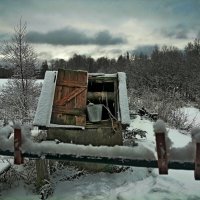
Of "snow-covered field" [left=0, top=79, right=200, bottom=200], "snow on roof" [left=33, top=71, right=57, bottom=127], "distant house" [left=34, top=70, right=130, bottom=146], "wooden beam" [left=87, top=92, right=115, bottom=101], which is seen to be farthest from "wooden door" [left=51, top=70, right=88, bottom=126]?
"snow-covered field" [left=0, top=79, right=200, bottom=200]

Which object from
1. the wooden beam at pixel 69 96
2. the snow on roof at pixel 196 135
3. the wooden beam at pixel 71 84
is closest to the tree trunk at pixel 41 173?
the wooden beam at pixel 69 96

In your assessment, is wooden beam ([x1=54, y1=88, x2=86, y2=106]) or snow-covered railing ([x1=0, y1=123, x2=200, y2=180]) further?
wooden beam ([x1=54, y1=88, x2=86, y2=106])

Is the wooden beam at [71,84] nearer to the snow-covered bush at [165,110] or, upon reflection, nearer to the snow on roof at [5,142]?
the snow on roof at [5,142]

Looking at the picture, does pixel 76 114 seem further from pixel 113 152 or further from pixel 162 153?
pixel 162 153

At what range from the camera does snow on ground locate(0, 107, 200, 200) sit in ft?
26.1

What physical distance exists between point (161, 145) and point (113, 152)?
0.60 metres

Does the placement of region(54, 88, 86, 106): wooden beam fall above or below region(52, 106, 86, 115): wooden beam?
above

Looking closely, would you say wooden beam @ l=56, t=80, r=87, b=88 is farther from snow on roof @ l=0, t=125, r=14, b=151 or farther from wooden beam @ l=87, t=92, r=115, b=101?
snow on roof @ l=0, t=125, r=14, b=151

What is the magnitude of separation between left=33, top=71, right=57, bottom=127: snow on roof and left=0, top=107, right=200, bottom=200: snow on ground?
1.48 m

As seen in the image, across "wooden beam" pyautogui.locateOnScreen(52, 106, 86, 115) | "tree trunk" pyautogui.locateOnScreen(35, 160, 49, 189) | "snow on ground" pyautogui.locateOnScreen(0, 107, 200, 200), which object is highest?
"wooden beam" pyautogui.locateOnScreen(52, 106, 86, 115)

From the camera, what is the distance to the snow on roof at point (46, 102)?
8594 mm

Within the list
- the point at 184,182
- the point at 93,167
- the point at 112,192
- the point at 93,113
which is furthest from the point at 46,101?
the point at 184,182

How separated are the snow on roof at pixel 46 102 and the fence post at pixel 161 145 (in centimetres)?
529

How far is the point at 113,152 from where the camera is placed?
3.94 meters
